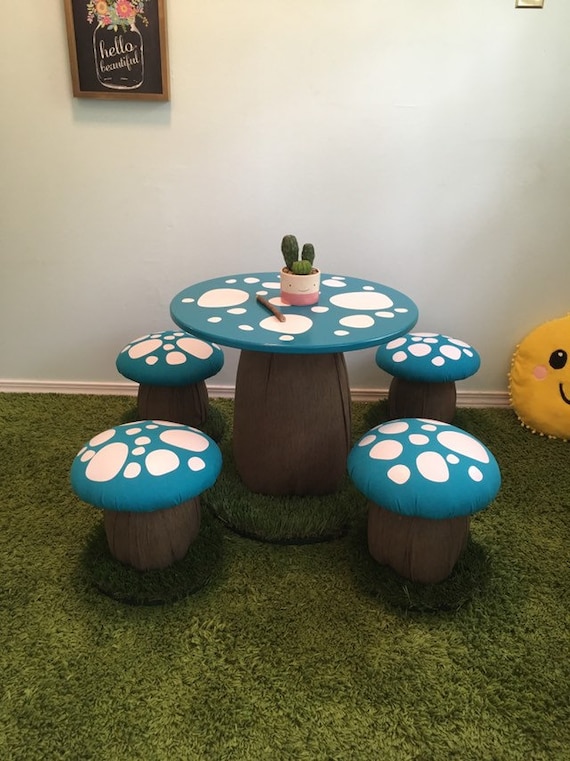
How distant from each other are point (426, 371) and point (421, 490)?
92 cm

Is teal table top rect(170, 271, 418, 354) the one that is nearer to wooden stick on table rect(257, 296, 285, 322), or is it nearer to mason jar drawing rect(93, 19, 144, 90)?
wooden stick on table rect(257, 296, 285, 322)

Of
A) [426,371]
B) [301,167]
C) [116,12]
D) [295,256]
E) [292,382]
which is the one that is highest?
[116,12]

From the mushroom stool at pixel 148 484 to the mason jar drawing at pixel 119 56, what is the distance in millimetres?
1536

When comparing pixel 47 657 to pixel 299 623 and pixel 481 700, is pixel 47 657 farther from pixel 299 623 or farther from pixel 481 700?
pixel 481 700

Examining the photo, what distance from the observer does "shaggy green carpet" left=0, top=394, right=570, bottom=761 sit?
136 cm

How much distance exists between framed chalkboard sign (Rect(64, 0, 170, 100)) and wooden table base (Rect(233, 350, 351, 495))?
1.27 m

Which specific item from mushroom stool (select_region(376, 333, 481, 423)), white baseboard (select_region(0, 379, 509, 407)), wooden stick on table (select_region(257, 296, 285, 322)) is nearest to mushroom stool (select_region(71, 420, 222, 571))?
wooden stick on table (select_region(257, 296, 285, 322))

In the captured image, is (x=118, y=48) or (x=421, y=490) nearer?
(x=421, y=490)

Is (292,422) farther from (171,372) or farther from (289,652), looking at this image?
(289,652)

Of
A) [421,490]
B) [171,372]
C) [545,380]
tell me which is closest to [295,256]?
[171,372]

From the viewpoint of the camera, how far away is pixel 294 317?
6.27 feet

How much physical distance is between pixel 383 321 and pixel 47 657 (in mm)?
1373

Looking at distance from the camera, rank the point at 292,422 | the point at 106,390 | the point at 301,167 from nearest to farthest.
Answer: the point at 292,422
the point at 301,167
the point at 106,390

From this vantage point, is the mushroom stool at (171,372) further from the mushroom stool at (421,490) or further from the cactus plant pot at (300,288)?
the mushroom stool at (421,490)
